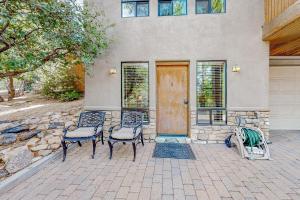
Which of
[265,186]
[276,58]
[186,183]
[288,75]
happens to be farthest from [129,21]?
[288,75]

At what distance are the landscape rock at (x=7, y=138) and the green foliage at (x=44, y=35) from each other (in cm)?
161

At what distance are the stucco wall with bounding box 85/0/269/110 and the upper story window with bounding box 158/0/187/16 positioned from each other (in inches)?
6.0

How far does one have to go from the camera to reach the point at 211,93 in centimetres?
482

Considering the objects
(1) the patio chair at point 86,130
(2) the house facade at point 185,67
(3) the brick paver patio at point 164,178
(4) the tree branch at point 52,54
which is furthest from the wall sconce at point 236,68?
(4) the tree branch at point 52,54

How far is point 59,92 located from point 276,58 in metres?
9.21

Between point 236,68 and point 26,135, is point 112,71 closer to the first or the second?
point 26,135

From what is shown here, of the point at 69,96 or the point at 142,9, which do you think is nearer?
the point at 142,9

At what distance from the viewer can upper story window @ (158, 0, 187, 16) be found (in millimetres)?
4824

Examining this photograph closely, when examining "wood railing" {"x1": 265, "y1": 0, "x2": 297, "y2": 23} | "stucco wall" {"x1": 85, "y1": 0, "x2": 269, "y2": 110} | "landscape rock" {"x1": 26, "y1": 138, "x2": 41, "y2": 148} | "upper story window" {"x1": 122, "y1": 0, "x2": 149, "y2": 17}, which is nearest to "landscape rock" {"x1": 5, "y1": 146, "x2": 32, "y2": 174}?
"landscape rock" {"x1": 26, "y1": 138, "x2": 41, "y2": 148}

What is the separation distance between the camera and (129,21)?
4.90 metres

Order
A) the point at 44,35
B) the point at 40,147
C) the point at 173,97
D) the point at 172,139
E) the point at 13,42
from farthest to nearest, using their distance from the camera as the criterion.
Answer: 1. the point at 173,97
2. the point at 172,139
3. the point at 40,147
4. the point at 44,35
5. the point at 13,42

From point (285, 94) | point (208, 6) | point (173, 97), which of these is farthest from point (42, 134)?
point (285, 94)

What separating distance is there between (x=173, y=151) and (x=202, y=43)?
3008 millimetres

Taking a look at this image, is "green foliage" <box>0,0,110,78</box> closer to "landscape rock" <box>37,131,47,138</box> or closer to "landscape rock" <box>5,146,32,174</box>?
"landscape rock" <box>5,146,32,174</box>
